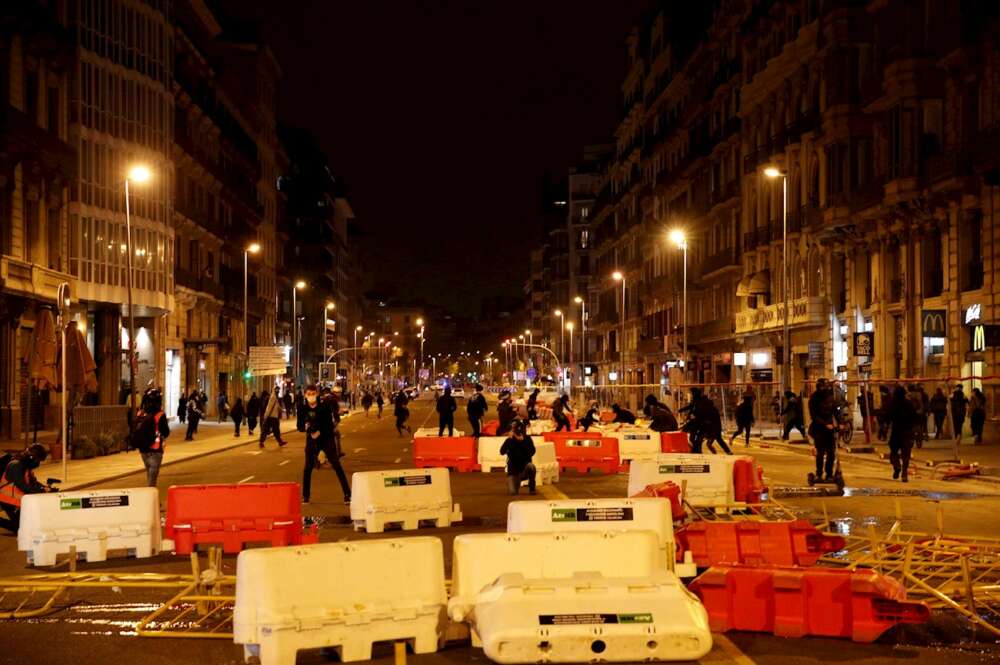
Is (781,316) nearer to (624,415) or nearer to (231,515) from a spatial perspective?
(624,415)

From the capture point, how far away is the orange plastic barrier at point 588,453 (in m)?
27.4

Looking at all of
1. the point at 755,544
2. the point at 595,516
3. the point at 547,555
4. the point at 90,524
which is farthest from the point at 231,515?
the point at 547,555

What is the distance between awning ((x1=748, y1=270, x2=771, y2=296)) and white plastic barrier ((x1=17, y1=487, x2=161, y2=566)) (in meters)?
44.7

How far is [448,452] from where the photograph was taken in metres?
28.2

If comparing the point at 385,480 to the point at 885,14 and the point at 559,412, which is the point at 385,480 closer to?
the point at 559,412

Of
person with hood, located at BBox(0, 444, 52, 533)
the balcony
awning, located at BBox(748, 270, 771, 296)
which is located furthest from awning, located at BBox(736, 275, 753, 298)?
person with hood, located at BBox(0, 444, 52, 533)

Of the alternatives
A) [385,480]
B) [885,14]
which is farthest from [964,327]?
[385,480]

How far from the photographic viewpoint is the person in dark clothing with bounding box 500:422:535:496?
21141 mm

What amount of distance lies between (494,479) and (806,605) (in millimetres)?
16121

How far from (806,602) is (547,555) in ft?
6.31

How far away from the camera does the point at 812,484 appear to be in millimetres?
22750

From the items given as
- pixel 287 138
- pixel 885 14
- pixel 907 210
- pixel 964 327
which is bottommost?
pixel 964 327

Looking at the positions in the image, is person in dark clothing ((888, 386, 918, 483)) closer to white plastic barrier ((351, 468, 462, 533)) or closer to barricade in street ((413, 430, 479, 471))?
barricade in street ((413, 430, 479, 471))

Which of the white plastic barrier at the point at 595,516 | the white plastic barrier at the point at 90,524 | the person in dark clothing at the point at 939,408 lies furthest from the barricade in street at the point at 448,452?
the white plastic barrier at the point at 595,516
